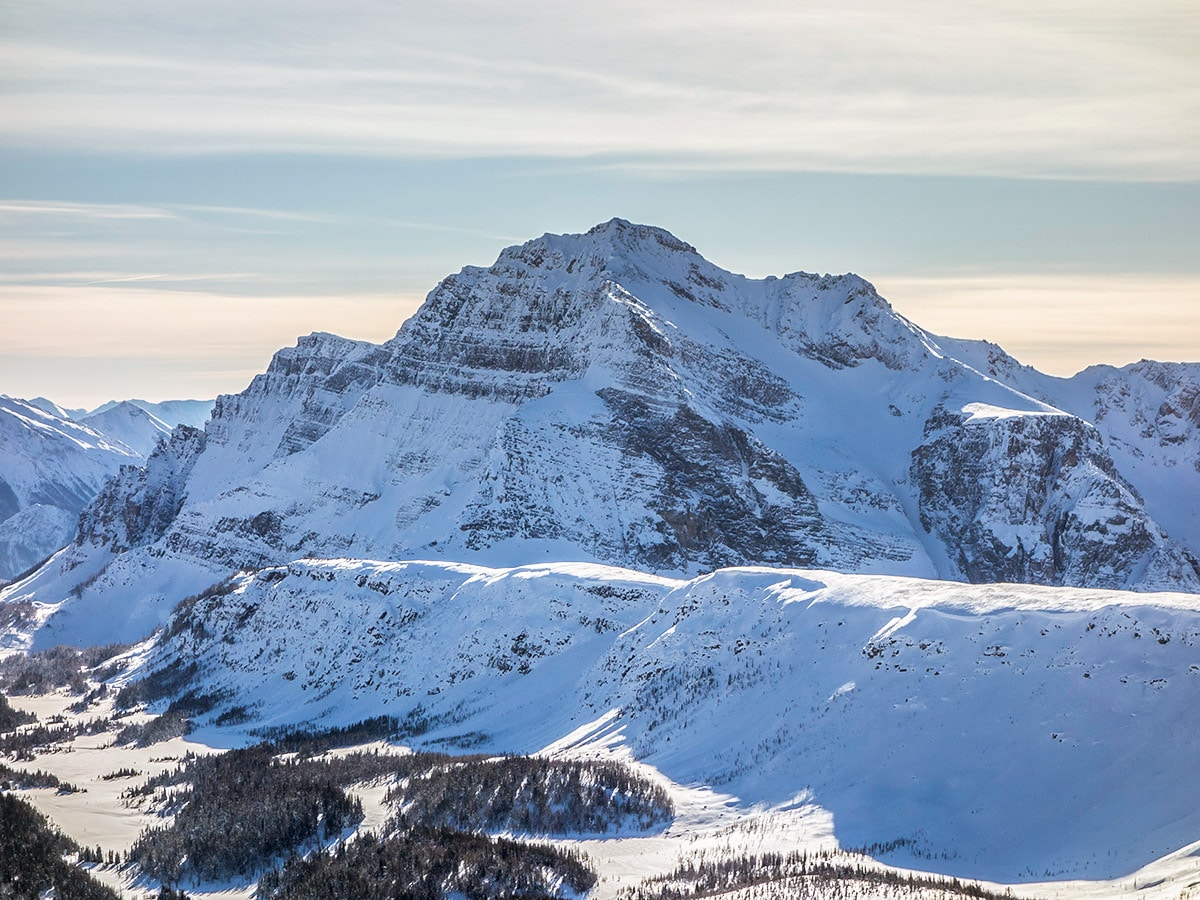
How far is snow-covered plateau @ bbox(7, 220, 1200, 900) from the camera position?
59688 mm

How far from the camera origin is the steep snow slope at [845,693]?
57250 millimetres

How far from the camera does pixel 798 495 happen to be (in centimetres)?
17675

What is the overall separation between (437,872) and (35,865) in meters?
18.8

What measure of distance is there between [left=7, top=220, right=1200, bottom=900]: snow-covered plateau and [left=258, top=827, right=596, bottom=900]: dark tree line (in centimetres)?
252

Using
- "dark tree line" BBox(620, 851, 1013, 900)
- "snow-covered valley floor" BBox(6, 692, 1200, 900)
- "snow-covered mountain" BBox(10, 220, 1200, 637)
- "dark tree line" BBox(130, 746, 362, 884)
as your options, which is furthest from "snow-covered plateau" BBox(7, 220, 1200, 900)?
"dark tree line" BBox(130, 746, 362, 884)

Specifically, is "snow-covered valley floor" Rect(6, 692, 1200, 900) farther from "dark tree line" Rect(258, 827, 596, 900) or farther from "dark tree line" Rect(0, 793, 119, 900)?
"dark tree line" Rect(0, 793, 119, 900)

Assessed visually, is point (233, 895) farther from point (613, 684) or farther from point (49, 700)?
point (49, 700)

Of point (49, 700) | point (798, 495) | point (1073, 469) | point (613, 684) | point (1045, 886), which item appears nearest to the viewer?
point (1045, 886)

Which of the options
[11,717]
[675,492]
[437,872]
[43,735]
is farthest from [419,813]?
[675,492]

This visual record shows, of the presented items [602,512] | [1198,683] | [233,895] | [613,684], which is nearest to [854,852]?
[1198,683]

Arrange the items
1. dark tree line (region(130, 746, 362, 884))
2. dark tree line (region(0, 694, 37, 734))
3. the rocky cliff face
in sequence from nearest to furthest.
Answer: dark tree line (region(130, 746, 362, 884)) → dark tree line (region(0, 694, 37, 734)) → the rocky cliff face

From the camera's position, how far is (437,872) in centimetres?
5622

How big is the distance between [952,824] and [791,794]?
9.49m

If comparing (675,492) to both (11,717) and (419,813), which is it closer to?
(11,717)
